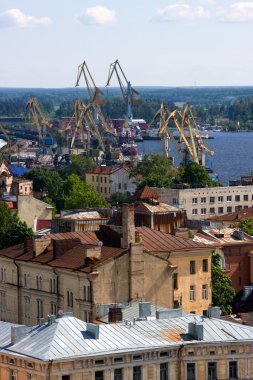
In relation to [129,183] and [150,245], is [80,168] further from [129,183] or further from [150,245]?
[150,245]

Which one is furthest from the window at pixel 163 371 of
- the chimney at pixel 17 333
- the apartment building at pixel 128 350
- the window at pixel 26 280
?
the window at pixel 26 280

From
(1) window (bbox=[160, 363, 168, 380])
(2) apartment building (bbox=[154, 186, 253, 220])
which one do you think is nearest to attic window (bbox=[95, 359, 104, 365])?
(1) window (bbox=[160, 363, 168, 380])

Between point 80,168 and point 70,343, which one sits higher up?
point 70,343

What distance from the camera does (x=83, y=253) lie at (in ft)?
163

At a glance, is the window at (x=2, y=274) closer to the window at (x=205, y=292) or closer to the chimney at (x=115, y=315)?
the window at (x=205, y=292)

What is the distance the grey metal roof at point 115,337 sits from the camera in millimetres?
36031

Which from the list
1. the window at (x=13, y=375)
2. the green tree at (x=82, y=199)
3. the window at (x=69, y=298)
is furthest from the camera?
the green tree at (x=82, y=199)

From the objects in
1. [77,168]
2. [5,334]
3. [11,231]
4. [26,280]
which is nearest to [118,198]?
[77,168]

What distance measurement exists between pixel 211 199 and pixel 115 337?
64446 mm

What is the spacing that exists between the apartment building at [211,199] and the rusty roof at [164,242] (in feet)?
142

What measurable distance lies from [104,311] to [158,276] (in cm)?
492

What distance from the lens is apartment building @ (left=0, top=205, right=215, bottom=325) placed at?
157ft

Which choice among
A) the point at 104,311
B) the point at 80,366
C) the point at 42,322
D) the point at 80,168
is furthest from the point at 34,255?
the point at 80,168

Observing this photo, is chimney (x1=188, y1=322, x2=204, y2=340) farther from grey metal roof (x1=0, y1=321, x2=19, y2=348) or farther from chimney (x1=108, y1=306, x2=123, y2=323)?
grey metal roof (x1=0, y1=321, x2=19, y2=348)
